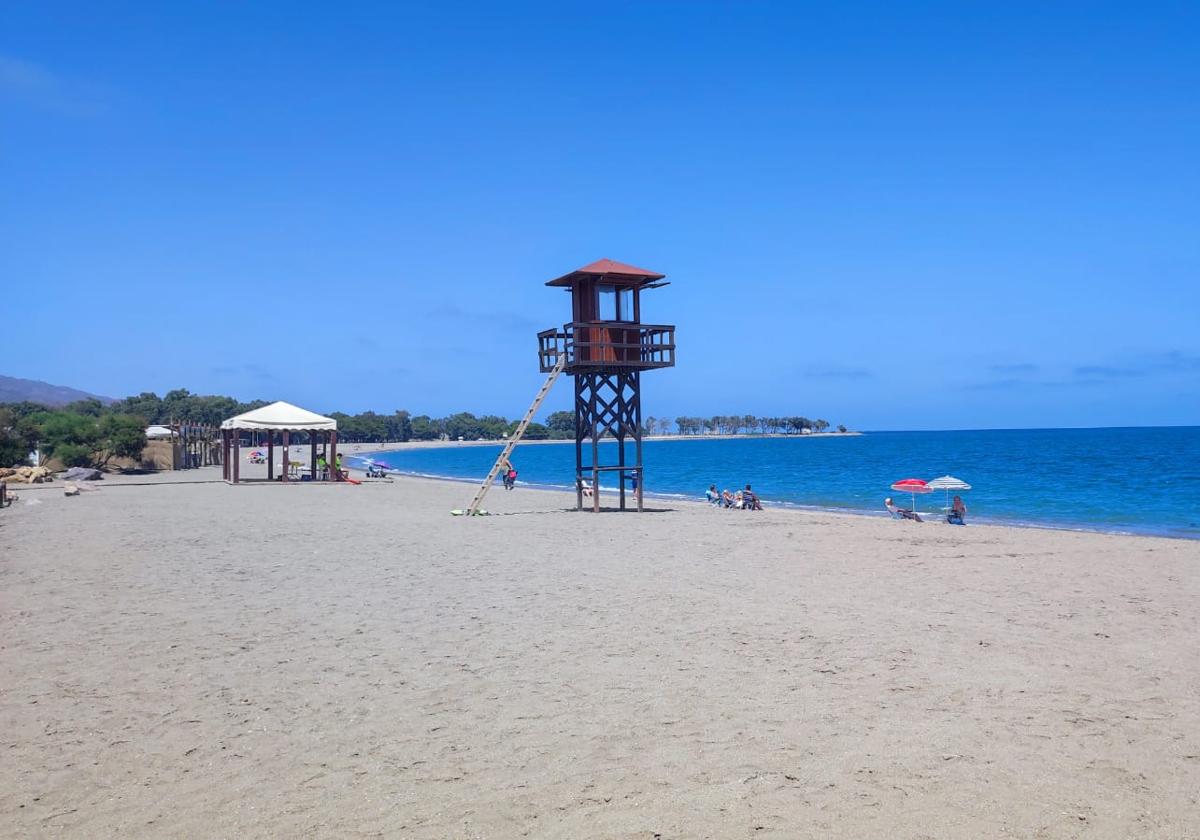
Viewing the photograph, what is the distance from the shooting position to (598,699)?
5.85 meters

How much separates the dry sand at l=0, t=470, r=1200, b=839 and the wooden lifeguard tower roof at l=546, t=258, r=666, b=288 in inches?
350

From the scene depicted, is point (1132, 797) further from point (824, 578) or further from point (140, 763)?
point (824, 578)

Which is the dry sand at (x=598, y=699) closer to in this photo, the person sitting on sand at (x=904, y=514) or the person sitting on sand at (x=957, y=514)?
the person sitting on sand at (x=957, y=514)

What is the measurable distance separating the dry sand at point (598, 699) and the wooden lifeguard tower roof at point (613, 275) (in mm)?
8880

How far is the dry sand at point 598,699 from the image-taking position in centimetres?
420

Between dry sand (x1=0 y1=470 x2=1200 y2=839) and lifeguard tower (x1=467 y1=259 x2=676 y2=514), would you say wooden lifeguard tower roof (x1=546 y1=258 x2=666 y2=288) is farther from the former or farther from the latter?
dry sand (x1=0 y1=470 x2=1200 y2=839)

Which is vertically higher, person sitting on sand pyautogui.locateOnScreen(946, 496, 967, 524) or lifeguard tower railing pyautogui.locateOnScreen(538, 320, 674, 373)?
lifeguard tower railing pyautogui.locateOnScreen(538, 320, 674, 373)

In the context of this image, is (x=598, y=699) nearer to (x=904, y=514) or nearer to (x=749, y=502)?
(x=904, y=514)

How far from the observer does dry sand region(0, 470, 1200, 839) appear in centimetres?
420

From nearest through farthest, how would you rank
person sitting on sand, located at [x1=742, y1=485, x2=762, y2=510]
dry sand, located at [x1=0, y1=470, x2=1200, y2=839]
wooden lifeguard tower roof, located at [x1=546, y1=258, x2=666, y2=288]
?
1. dry sand, located at [x1=0, y1=470, x2=1200, y2=839]
2. wooden lifeguard tower roof, located at [x1=546, y1=258, x2=666, y2=288]
3. person sitting on sand, located at [x1=742, y1=485, x2=762, y2=510]

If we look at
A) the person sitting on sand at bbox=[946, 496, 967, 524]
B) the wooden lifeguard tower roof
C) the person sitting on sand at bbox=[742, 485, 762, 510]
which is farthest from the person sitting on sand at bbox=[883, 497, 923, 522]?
the wooden lifeguard tower roof

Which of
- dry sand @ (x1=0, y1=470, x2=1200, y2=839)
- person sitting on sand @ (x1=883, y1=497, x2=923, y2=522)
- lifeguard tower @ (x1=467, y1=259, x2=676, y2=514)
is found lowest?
person sitting on sand @ (x1=883, y1=497, x2=923, y2=522)

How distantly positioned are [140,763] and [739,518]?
1651 centimetres

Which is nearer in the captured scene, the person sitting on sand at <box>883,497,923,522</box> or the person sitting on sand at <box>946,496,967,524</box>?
the person sitting on sand at <box>946,496,967,524</box>
